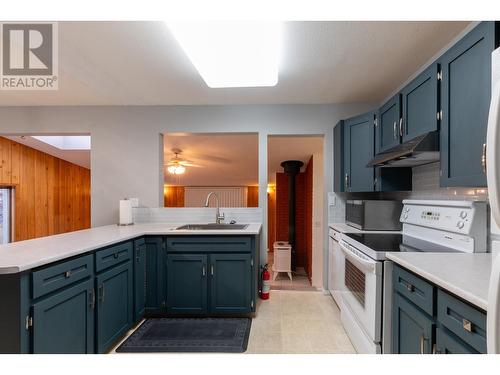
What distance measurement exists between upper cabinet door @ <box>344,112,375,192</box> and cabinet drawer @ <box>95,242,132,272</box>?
2.26 metres

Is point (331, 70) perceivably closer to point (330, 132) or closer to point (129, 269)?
point (330, 132)

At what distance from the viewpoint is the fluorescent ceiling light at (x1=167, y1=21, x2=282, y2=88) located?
3.89 feet

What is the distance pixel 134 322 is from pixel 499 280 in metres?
2.37

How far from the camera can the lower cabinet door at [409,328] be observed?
1.10 m

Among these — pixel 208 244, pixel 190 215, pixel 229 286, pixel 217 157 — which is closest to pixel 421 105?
pixel 208 244

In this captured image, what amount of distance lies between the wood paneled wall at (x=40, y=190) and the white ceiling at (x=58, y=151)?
0.53ft

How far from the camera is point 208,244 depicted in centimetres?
230

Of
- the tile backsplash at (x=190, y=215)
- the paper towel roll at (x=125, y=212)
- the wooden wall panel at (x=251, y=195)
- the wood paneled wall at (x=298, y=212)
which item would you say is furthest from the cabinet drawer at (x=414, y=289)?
the wooden wall panel at (x=251, y=195)

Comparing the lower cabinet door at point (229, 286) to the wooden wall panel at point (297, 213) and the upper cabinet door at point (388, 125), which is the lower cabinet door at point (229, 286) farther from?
the wooden wall panel at point (297, 213)

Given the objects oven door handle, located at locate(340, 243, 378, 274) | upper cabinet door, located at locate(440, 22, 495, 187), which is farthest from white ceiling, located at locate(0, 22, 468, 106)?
oven door handle, located at locate(340, 243, 378, 274)

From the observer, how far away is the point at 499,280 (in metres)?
0.64

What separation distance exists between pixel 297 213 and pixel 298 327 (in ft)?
11.4

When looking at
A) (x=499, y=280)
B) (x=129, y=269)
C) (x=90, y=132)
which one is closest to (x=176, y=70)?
(x=90, y=132)

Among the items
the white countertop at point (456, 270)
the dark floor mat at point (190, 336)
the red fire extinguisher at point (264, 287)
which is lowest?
the dark floor mat at point (190, 336)
